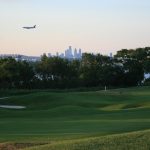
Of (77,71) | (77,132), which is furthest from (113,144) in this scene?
(77,71)

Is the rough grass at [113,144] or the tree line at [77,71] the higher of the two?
the tree line at [77,71]

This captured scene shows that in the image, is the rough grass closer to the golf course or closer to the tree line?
the golf course

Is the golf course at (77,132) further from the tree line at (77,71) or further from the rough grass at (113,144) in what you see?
the tree line at (77,71)

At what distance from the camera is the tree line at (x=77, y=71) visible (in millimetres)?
69900

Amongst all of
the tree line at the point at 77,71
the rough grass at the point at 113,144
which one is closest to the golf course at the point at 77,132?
the rough grass at the point at 113,144

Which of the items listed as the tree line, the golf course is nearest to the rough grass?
the golf course

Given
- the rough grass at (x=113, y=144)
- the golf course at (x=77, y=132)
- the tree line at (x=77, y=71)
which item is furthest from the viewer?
the tree line at (x=77, y=71)

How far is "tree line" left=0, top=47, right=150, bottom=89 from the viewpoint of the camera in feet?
229

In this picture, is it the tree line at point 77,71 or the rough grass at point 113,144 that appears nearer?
the rough grass at point 113,144

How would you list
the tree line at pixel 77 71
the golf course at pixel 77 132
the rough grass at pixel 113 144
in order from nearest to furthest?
the rough grass at pixel 113 144, the golf course at pixel 77 132, the tree line at pixel 77 71

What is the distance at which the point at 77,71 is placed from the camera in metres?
75.8

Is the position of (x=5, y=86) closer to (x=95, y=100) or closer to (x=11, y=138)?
(x=95, y=100)

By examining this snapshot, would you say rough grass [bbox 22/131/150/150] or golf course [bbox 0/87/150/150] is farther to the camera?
golf course [bbox 0/87/150/150]

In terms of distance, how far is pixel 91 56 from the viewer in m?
79.7
